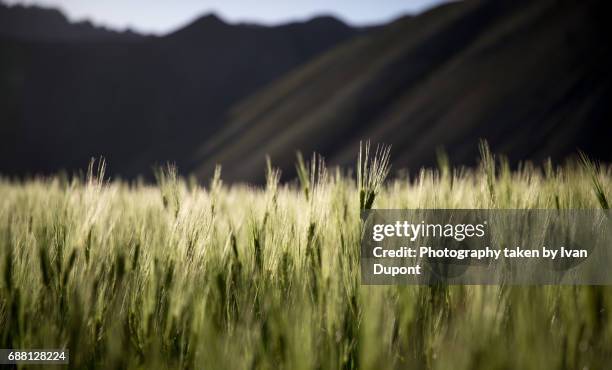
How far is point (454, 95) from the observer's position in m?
28.1

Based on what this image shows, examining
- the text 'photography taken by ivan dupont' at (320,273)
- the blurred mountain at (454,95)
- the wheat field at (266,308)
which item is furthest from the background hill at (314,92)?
the wheat field at (266,308)

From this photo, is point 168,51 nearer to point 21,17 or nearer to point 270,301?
point 21,17

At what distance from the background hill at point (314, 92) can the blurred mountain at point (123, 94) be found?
16 centimetres

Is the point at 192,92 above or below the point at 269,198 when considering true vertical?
above

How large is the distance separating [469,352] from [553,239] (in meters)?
0.93

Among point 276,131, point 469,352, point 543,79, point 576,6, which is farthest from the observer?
point 276,131

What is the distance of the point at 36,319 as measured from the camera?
1.22 metres

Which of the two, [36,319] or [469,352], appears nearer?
[469,352]

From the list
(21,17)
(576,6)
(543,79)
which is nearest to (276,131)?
(543,79)

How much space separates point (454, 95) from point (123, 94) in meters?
39.8

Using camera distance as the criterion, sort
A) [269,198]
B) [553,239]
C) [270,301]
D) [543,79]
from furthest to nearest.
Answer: [543,79]
[269,198]
[553,239]
[270,301]

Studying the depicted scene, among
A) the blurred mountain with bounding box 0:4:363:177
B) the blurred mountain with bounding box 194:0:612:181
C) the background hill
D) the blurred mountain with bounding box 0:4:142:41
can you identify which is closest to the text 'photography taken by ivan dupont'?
the blurred mountain with bounding box 194:0:612:181

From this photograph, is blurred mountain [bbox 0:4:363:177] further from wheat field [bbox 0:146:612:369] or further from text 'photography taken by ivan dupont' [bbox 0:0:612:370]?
wheat field [bbox 0:146:612:369]

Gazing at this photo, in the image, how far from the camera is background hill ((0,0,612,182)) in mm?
24156
